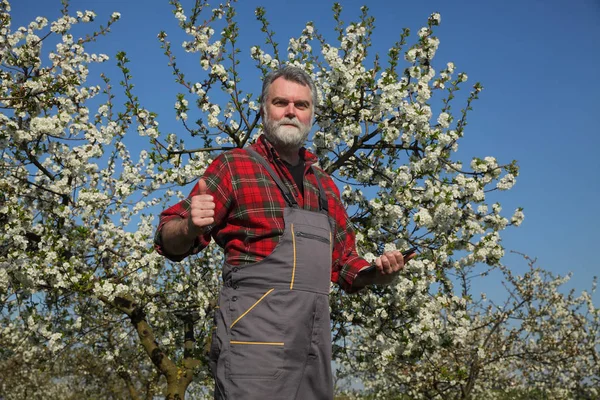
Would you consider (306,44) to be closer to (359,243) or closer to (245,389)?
(359,243)

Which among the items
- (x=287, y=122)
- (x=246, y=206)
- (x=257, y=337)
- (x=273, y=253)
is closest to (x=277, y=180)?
(x=246, y=206)

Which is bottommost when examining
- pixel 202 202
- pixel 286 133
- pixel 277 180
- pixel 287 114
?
pixel 202 202

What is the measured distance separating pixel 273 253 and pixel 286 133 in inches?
33.8

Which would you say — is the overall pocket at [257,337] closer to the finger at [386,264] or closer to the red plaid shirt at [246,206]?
the red plaid shirt at [246,206]

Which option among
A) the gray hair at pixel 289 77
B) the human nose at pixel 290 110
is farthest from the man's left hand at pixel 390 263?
the gray hair at pixel 289 77

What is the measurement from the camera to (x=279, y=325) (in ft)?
9.64

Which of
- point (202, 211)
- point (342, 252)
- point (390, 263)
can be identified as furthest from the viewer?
point (342, 252)

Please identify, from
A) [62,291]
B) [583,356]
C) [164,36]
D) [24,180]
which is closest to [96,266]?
[62,291]

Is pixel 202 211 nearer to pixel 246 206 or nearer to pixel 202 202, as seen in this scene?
pixel 202 202

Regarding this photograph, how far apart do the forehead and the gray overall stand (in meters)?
0.82

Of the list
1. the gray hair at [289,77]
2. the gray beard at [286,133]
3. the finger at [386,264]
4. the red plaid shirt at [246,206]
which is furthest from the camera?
the gray hair at [289,77]

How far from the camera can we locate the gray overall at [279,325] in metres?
2.90

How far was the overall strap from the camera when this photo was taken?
339 cm

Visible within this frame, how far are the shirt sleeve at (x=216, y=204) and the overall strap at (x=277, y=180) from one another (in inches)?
7.6
